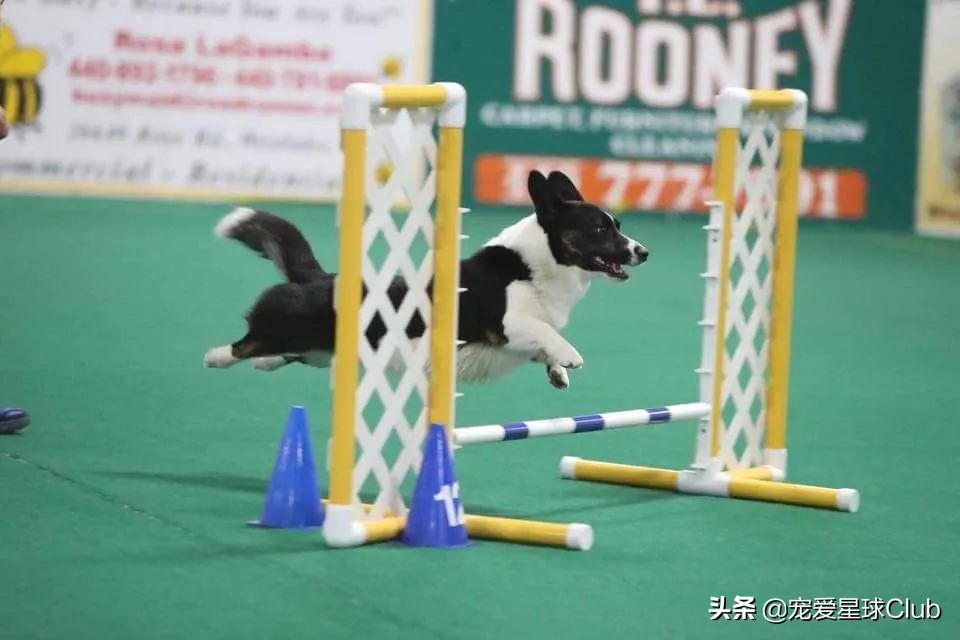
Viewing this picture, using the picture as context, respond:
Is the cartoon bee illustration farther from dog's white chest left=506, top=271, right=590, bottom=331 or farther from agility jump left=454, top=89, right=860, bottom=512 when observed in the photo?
dog's white chest left=506, top=271, right=590, bottom=331

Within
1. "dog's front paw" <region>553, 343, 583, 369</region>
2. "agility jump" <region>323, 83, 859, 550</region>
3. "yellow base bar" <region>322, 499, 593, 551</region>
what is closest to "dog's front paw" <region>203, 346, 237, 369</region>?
"agility jump" <region>323, 83, 859, 550</region>

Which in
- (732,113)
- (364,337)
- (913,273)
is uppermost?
(732,113)

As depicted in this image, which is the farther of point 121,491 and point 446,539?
point 121,491

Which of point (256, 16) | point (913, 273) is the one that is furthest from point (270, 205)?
point (913, 273)

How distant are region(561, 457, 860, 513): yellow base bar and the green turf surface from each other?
2.4 inches

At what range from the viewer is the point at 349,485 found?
4.22 metres

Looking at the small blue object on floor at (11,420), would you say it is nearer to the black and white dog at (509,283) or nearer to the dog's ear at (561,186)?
the black and white dog at (509,283)

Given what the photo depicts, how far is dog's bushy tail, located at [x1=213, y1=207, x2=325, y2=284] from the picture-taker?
4848mm

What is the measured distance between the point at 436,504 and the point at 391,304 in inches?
20.3

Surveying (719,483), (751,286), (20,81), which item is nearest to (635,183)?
(20,81)

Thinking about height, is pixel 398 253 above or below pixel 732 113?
below

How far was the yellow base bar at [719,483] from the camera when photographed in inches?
197

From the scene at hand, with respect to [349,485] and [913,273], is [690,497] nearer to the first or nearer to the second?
[349,485]

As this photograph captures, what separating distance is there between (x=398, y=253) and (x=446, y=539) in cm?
71
